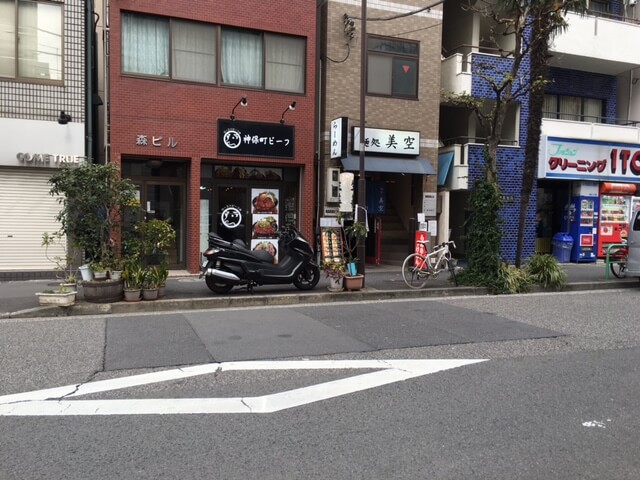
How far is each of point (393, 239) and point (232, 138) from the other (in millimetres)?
6961

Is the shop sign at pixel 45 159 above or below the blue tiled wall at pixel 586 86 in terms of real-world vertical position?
below

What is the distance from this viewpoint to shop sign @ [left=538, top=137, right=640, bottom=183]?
1869cm

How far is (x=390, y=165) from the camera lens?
15.8 metres

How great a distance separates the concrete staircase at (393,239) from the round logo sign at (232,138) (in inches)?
251

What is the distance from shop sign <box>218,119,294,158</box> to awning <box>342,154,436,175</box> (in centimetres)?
171

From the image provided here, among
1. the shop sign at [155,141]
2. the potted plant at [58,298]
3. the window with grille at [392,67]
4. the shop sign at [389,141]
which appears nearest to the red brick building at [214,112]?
the shop sign at [155,141]

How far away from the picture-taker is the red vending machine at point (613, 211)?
19.8 m

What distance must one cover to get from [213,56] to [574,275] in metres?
11.9

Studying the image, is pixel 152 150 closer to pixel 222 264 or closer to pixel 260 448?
pixel 222 264

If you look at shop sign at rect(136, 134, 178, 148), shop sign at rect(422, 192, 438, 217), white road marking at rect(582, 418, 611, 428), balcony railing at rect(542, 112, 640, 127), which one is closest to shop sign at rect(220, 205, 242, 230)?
shop sign at rect(136, 134, 178, 148)

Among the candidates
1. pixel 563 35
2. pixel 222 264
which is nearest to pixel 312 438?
pixel 222 264

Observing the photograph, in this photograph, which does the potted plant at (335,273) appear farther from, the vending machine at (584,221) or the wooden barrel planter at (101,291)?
the vending machine at (584,221)

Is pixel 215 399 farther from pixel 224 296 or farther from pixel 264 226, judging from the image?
pixel 264 226

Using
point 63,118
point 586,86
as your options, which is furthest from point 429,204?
point 63,118
